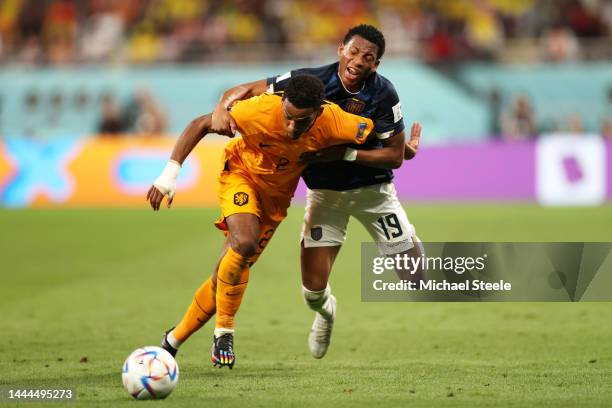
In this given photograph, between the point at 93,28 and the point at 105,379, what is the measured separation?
18.7 m

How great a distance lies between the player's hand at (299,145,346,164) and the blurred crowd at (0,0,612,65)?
51.1ft

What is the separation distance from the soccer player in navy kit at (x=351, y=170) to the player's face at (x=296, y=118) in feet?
1.21

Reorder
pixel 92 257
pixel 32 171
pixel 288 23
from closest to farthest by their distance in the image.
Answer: pixel 92 257 → pixel 32 171 → pixel 288 23

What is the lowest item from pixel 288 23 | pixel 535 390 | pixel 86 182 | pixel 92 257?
pixel 535 390

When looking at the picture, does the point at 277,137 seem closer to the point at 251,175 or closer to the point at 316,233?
the point at 251,175

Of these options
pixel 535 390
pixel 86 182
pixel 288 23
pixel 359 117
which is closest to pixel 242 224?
pixel 359 117

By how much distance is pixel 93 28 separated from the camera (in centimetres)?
2480

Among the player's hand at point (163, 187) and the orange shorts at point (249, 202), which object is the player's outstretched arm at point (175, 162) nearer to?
the player's hand at point (163, 187)

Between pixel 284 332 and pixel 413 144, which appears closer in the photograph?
pixel 413 144

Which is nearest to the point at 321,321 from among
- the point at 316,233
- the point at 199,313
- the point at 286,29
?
the point at 316,233

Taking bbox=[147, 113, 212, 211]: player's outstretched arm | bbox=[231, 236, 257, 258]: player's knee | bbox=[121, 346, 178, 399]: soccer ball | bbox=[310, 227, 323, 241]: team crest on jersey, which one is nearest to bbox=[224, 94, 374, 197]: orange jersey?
bbox=[147, 113, 212, 211]: player's outstretched arm

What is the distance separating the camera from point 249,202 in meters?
7.41

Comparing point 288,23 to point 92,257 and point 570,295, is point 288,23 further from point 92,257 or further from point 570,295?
point 570,295

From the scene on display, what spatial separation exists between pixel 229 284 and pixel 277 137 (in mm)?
1088
